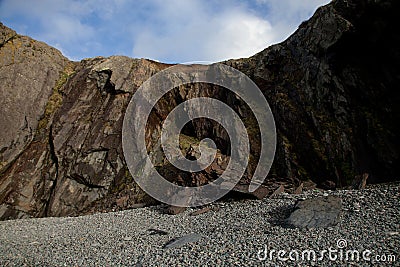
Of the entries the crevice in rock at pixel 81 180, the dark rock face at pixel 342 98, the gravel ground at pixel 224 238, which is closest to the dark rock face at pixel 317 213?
the gravel ground at pixel 224 238

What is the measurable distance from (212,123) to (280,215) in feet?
41.8

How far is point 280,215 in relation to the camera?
10.5 meters

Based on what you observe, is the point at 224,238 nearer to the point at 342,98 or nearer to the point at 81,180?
the point at 342,98

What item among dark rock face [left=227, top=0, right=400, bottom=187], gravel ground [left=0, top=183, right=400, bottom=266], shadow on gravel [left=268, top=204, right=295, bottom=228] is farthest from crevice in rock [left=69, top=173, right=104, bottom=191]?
shadow on gravel [left=268, top=204, right=295, bottom=228]

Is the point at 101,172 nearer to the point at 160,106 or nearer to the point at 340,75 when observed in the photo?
the point at 160,106

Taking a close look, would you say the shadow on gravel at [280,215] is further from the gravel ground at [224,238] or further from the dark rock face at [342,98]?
the dark rock face at [342,98]

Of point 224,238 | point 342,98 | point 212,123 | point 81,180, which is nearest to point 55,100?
point 81,180

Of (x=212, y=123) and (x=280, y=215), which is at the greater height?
(x=212, y=123)

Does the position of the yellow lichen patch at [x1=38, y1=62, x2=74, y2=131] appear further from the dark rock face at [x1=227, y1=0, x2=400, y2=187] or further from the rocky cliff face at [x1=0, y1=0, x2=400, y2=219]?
the dark rock face at [x1=227, y1=0, x2=400, y2=187]

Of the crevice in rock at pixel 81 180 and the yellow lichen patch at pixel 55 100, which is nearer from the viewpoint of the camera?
the crevice in rock at pixel 81 180

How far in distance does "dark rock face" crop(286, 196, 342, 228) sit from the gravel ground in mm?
293

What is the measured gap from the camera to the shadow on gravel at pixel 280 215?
965cm

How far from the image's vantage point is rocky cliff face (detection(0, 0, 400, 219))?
15484mm

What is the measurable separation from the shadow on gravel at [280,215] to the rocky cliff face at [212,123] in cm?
404
